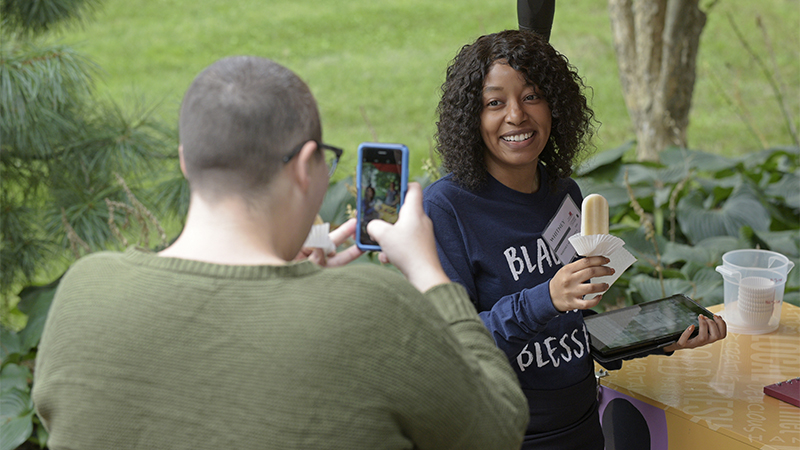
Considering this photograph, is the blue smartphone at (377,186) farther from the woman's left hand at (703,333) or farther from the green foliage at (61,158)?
the green foliage at (61,158)

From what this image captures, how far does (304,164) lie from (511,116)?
2.25ft

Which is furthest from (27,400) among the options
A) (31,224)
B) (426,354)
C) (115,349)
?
(426,354)

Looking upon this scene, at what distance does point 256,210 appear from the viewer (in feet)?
2.42

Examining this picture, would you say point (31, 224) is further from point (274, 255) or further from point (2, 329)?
point (274, 255)

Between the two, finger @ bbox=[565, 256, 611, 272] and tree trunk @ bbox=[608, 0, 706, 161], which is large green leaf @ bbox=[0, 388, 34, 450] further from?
tree trunk @ bbox=[608, 0, 706, 161]

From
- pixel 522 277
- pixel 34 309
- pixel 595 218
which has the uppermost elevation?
pixel 595 218

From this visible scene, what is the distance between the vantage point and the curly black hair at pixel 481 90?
1.35 m

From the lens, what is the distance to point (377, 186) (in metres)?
1.00

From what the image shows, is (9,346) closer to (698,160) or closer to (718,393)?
(718,393)

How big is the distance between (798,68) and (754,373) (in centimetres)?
624

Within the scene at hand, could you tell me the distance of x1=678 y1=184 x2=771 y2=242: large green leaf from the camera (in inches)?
119

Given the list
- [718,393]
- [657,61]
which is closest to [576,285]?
[718,393]

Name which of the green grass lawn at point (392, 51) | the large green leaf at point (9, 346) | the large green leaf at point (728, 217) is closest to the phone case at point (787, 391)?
the large green leaf at point (728, 217)

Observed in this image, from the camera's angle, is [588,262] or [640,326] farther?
[640,326]
